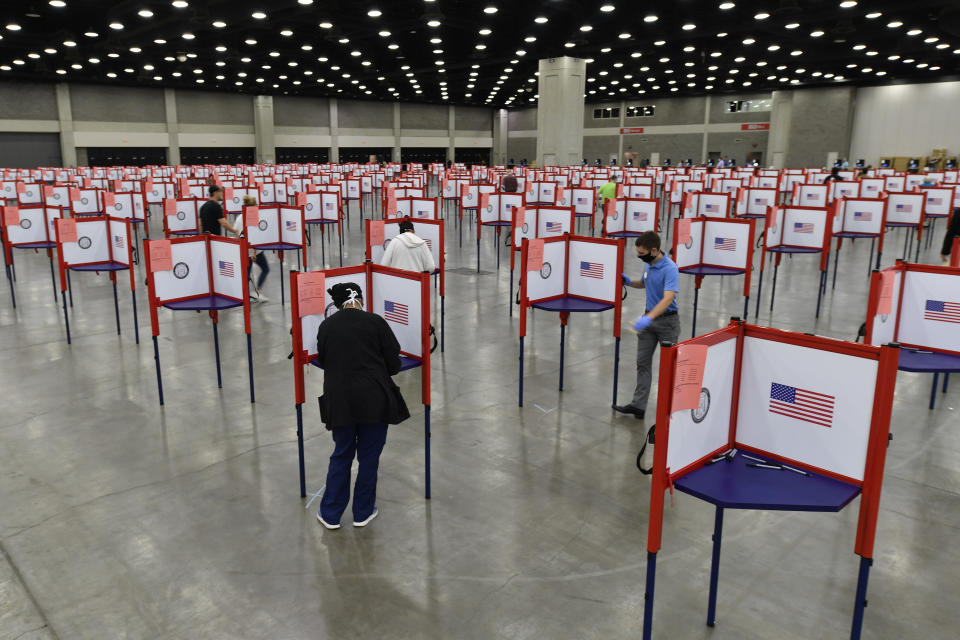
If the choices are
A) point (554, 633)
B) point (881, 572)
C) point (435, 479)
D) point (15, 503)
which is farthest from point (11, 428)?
point (881, 572)

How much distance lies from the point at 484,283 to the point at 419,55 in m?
19.6

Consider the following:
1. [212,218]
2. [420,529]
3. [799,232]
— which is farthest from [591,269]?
[212,218]

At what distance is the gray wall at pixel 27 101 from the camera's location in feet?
130

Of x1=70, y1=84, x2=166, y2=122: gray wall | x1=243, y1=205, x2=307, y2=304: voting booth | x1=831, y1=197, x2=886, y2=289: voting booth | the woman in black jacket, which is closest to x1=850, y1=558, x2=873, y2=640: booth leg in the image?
the woman in black jacket

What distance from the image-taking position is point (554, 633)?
3.91 meters

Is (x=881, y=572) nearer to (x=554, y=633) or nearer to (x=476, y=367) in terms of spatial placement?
(x=554, y=633)

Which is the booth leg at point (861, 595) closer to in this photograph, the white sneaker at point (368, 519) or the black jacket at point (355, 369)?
the black jacket at point (355, 369)

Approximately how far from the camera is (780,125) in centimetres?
4747

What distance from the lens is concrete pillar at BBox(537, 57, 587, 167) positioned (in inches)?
1235

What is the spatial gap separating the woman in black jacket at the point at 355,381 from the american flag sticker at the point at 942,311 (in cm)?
470

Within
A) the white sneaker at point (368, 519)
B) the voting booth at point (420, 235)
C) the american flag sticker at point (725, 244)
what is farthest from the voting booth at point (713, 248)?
the white sneaker at point (368, 519)

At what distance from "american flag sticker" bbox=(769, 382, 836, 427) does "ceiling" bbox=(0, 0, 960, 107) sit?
1750cm

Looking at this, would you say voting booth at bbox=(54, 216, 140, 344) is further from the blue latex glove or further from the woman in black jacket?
the blue latex glove

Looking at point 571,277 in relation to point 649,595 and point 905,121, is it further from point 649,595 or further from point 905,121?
point 905,121
